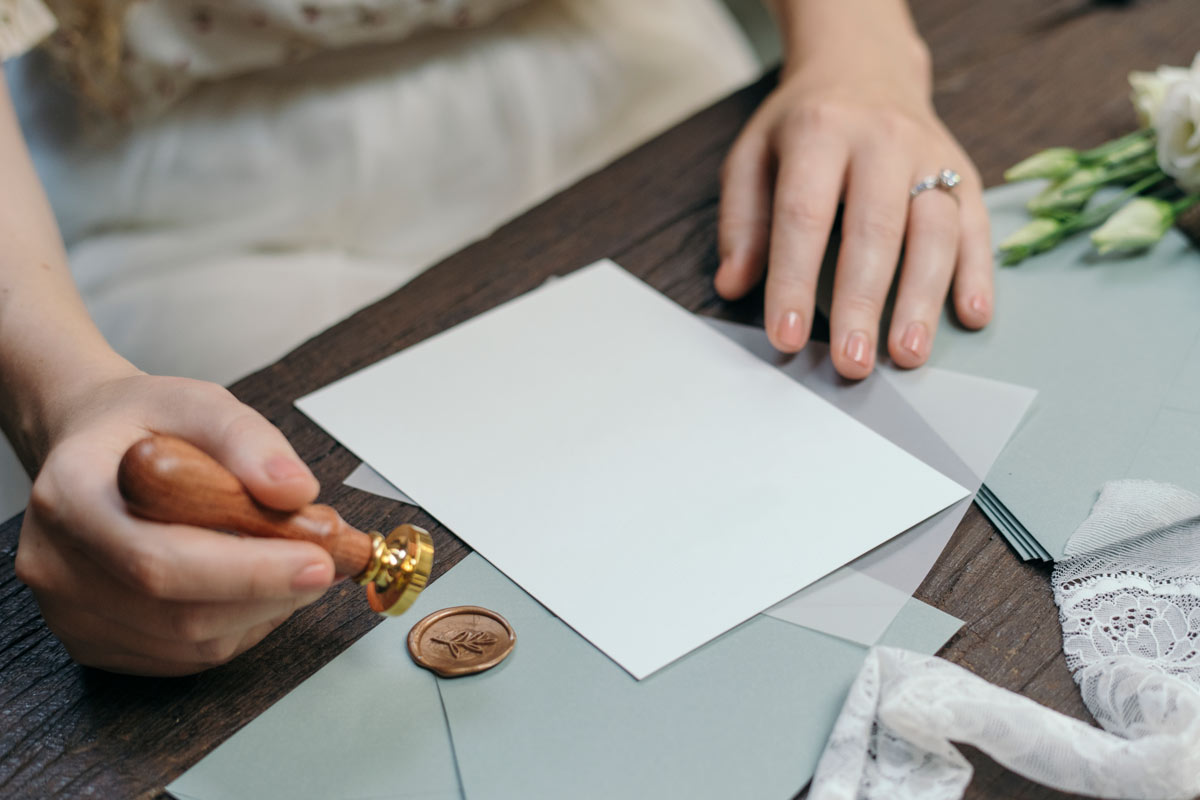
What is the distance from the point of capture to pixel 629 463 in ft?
2.10

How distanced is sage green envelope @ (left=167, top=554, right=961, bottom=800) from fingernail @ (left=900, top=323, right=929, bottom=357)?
235 millimetres

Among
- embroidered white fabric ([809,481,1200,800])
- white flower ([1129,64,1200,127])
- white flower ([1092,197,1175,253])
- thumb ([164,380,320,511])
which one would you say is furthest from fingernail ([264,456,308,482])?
white flower ([1129,64,1200,127])

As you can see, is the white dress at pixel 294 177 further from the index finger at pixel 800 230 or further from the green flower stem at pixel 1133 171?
the green flower stem at pixel 1133 171

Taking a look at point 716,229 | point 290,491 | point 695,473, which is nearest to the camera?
point 290,491

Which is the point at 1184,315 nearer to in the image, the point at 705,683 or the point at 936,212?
the point at 936,212

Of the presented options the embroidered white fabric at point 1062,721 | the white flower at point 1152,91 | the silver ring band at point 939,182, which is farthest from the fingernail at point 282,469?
the white flower at point 1152,91

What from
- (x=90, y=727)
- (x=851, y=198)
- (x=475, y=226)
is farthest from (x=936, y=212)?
(x=90, y=727)

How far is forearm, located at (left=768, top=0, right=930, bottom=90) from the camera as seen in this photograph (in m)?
0.93

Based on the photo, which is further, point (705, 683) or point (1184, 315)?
point (1184, 315)

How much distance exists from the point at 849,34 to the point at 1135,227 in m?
0.34

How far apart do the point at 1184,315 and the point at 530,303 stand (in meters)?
0.53

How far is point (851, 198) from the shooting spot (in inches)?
30.8

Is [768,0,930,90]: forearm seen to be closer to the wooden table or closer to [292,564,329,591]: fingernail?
the wooden table

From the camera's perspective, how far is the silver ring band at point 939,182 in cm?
79
